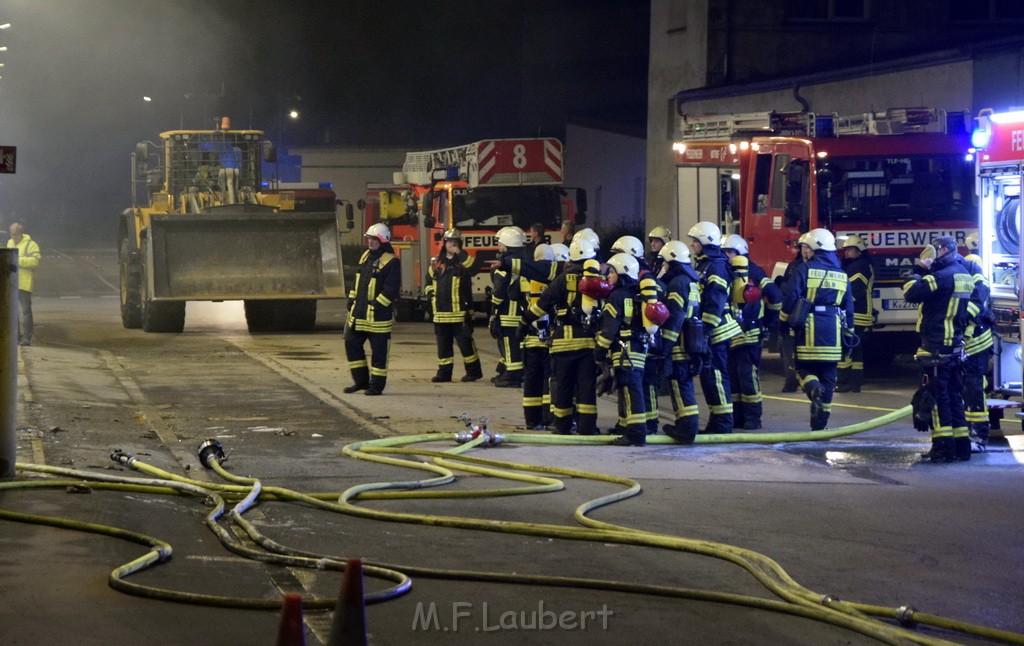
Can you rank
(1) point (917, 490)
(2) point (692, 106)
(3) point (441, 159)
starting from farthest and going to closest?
(2) point (692, 106), (3) point (441, 159), (1) point (917, 490)

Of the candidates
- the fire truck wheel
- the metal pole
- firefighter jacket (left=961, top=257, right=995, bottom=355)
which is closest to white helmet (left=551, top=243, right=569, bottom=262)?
the fire truck wheel

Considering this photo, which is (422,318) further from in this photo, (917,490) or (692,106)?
(917,490)

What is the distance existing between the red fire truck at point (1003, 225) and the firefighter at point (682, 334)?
241 centimetres

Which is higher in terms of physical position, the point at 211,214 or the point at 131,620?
the point at 211,214

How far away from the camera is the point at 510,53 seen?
5291 cm

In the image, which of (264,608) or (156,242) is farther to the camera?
(156,242)

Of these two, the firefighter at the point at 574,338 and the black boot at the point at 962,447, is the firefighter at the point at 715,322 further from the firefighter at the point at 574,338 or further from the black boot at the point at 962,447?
the black boot at the point at 962,447

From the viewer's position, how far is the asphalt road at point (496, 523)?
5695 mm

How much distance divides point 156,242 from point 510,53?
3490 cm

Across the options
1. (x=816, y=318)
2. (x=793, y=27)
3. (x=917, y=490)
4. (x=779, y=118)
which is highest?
(x=793, y=27)

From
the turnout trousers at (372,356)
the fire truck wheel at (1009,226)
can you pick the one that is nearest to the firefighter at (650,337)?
the fire truck wheel at (1009,226)

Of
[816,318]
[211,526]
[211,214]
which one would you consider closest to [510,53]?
[211,214]

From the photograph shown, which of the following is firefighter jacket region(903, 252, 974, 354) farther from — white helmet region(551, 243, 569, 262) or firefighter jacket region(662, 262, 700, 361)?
white helmet region(551, 243, 569, 262)

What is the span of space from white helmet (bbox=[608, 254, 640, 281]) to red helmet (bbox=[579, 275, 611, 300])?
160 millimetres
